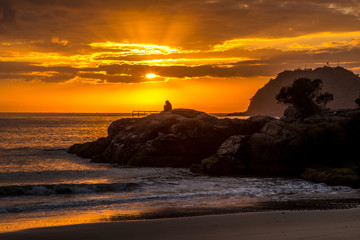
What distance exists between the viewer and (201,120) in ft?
147

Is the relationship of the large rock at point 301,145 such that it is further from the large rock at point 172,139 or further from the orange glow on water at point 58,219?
the orange glow on water at point 58,219

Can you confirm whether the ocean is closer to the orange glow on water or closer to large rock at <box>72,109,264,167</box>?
the orange glow on water

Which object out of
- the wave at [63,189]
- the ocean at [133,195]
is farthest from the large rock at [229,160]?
the wave at [63,189]

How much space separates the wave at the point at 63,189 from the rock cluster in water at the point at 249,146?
979 centimetres

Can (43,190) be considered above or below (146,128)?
below

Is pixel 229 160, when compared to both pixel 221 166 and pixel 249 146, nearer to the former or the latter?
pixel 221 166

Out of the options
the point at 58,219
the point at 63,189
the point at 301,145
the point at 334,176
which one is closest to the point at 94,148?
the point at 63,189

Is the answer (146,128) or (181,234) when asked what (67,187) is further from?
(146,128)

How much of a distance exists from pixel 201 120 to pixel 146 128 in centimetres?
649

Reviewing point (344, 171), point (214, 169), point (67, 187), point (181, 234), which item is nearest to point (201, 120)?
point (214, 169)

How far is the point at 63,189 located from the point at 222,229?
605 inches

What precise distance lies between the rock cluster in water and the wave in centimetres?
979

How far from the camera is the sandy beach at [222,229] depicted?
14.6m

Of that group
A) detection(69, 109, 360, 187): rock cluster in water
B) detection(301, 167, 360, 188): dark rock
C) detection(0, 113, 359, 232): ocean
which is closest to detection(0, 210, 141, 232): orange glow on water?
detection(0, 113, 359, 232): ocean
